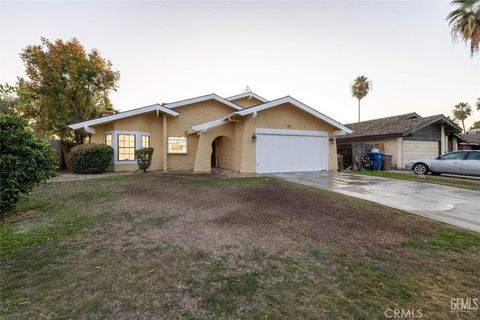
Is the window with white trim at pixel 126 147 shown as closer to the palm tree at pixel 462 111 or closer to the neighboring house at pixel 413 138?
the neighboring house at pixel 413 138

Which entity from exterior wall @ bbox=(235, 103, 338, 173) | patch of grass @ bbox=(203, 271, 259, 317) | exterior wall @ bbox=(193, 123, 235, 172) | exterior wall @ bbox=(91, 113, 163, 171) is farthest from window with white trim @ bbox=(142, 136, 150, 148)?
patch of grass @ bbox=(203, 271, 259, 317)

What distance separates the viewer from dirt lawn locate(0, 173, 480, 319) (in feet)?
6.78

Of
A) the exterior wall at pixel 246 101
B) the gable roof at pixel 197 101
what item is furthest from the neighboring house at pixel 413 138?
the gable roof at pixel 197 101

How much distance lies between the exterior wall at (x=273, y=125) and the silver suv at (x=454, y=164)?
494 centimetres

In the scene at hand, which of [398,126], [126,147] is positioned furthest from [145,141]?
[398,126]

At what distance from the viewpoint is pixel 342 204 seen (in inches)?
226

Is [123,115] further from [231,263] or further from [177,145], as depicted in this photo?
[231,263]

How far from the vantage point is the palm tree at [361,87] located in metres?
37.1

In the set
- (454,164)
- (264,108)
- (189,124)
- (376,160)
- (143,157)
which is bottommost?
(454,164)

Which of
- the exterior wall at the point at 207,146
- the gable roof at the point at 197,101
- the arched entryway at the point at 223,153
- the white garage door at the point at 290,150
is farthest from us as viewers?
the arched entryway at the point at 223,153

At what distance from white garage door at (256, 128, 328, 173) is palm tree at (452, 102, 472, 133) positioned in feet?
167

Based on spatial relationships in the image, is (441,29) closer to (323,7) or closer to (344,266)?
(323,7)

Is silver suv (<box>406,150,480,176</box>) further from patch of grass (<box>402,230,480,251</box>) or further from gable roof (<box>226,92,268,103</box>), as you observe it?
gable roof (<box>226,92,268,103</box>)

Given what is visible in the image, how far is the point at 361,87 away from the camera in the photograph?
3747 centimetres
